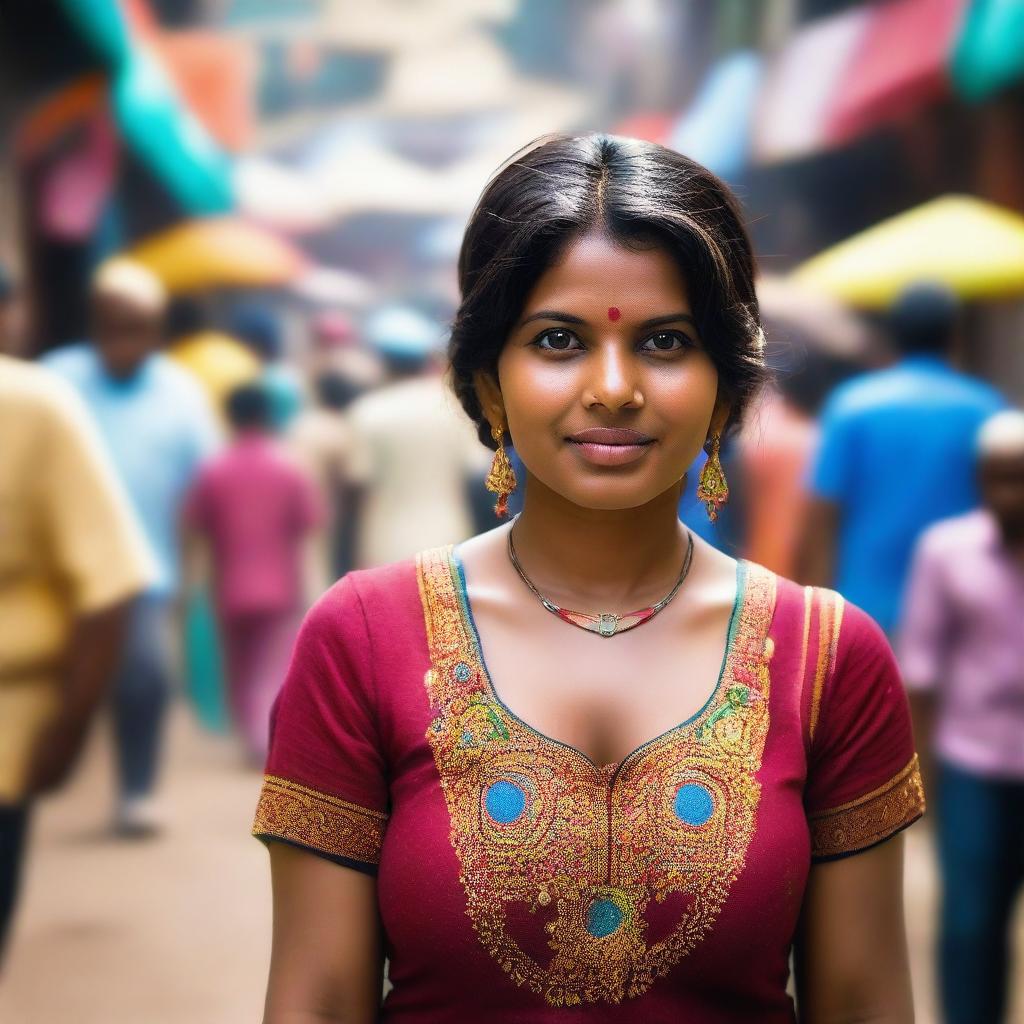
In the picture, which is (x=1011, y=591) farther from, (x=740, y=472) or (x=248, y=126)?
(x=248, y=126)

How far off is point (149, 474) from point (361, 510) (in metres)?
1.13

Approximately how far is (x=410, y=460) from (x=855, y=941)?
414cm

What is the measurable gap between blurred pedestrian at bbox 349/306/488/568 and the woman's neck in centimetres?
390

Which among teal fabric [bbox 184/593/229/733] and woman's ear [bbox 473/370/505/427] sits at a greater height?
woman's ear [bbox 473/370/505/427]

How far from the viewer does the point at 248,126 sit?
899 centimetres

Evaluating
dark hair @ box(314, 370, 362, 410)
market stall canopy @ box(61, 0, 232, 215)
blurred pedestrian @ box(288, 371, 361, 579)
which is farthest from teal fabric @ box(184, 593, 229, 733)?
market stall canopy @ box(61, 0, 232, 215)

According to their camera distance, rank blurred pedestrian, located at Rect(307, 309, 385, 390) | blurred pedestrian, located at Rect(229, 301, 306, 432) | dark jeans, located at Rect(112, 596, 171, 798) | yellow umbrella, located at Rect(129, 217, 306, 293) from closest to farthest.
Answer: dark jeans, located at Rect(112, 596, 171, 798) → blurred pedestrian, located at Rect(229, 301, 306, 432) → blurred pedestrian, located at Rect(307, 309, 385, 390) → yellow umbrella, located at Rect(129, 217, 306, 293)

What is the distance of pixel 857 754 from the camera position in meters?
1.45

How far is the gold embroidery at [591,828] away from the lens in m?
1.38

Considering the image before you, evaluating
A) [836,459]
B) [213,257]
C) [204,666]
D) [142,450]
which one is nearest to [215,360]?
[213,257]

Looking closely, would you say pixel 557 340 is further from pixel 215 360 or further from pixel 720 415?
pixel 215 360

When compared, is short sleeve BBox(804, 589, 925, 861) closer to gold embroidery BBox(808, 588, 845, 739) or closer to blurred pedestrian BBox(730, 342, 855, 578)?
gold embroidery BBox(808, 588, 845, 739)

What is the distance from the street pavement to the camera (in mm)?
3779

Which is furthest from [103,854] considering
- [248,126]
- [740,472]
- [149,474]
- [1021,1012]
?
[248,126]
